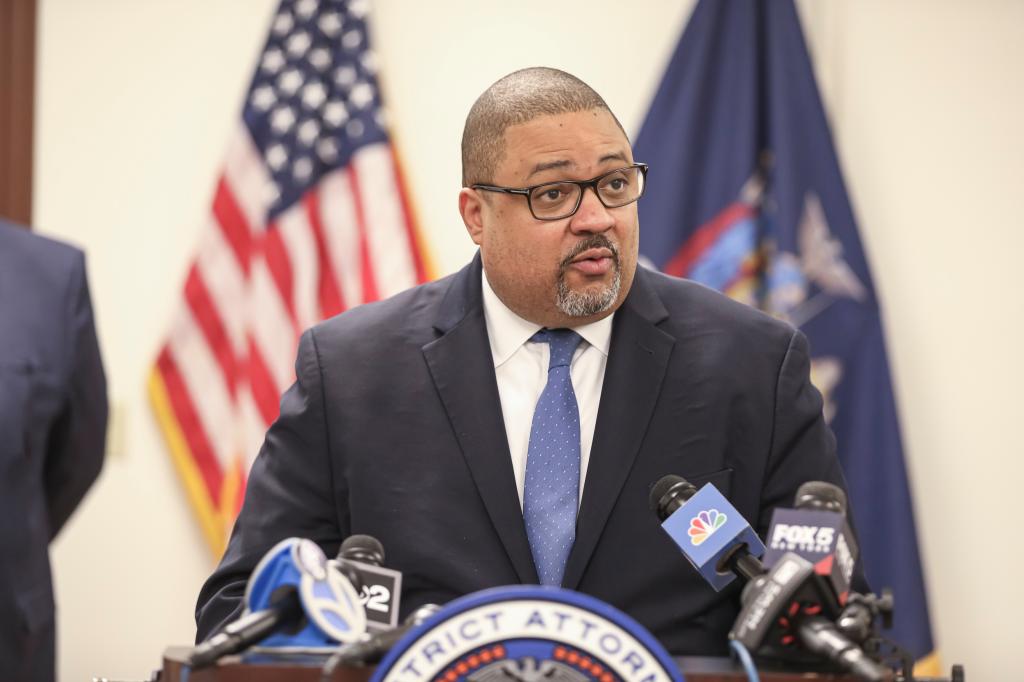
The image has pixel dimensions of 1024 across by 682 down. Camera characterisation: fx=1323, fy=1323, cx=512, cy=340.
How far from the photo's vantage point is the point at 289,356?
433cm

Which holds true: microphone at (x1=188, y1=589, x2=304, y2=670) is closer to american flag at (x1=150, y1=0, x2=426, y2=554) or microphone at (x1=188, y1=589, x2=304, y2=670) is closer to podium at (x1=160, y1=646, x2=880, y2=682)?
podium at (x1=160, y1=646, x2=880, y2=682)

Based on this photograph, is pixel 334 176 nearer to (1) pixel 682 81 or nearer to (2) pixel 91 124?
(2) pixel 91 124

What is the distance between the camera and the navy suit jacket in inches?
90.5

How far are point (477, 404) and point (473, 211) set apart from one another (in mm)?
433

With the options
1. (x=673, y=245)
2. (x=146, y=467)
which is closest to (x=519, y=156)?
(x=673, y=245)

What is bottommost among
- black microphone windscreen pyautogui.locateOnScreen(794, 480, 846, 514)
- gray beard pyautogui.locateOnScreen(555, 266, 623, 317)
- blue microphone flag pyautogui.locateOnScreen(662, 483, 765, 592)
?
blue microphone flag pyautogui.locateOnScreen(662, 483, 765, 592)

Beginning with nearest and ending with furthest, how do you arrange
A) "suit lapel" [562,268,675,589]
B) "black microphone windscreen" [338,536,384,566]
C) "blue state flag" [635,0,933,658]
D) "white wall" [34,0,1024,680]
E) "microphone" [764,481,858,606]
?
"microphone" [764,481,858,606] → "black microphone windscreen" [338,536,384,566] → "suit lapel" [562,268,675,589] → "blue state flag" [635,0,933,658] → "white wall" [34,0,1024,680]

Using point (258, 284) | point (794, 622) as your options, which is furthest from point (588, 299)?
point (258, 284)

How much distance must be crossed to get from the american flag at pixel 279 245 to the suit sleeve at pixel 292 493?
182cm

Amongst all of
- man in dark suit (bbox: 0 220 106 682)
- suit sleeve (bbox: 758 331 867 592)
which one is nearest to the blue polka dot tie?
suit sleeve (bbox: 758 331 867 592)

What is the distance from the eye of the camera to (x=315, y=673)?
1.52 meters

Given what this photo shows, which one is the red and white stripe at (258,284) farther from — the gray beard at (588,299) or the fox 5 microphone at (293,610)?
the fox 5 microphone at (293,610)

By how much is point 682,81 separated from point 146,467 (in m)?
2.18

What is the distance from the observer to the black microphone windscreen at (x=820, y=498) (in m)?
1.67
